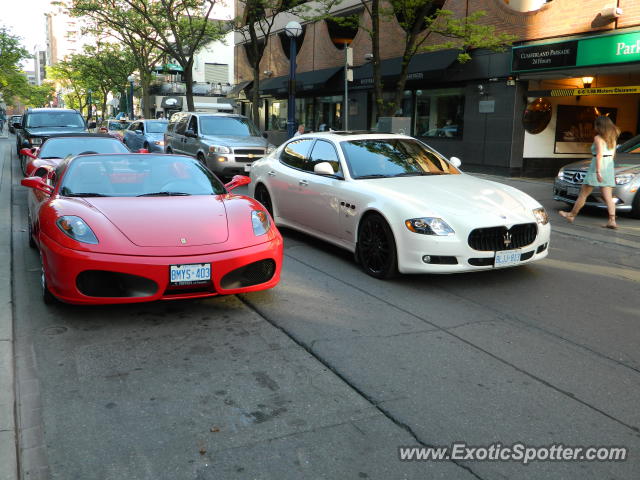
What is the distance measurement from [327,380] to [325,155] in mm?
4253

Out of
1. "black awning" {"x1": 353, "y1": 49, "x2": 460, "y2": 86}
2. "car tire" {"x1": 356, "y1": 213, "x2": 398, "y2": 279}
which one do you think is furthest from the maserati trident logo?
"black awning" {"x1": 353, "y1": 49, "x2": 460, "y2": 86}

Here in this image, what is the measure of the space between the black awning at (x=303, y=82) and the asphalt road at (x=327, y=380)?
69.9 feet

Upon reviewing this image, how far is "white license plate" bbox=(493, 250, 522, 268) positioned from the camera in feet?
19.9

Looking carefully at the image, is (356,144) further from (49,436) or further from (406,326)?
(49,436)

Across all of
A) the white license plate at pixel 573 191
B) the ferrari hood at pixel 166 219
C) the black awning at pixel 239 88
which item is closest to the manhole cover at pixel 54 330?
the ferrari hood at pixel 166 219

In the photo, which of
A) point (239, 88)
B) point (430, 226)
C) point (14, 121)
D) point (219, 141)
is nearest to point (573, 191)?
point (430, 226)

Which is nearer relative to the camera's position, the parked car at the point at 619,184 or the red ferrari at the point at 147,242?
the red ferrari at the point at 147,242

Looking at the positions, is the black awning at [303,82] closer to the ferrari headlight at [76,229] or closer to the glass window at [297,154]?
the glass window at [297,154]

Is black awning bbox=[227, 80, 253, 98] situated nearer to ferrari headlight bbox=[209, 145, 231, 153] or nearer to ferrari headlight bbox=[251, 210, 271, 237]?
ferrari headlight bbox=[209, 145, 231, 153]

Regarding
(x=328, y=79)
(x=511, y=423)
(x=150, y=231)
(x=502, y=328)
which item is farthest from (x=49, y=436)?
(x=328, y=79)

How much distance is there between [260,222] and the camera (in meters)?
5.49

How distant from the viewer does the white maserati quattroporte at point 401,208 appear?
19.5ft

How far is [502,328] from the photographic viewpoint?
16.4ft

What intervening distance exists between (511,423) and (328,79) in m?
24.3
